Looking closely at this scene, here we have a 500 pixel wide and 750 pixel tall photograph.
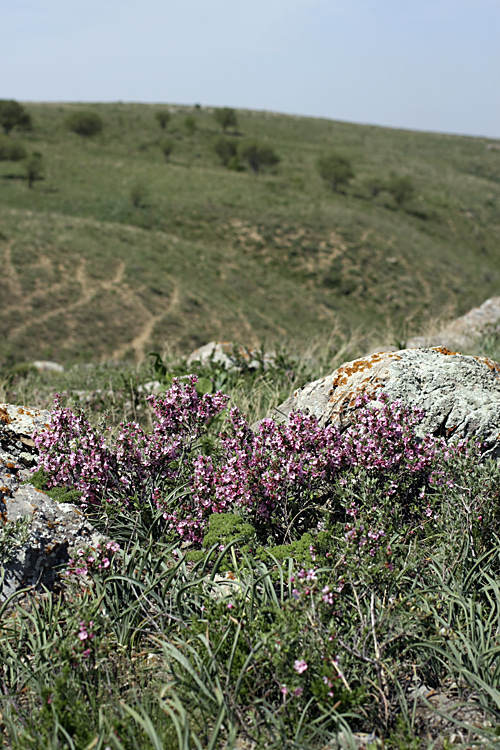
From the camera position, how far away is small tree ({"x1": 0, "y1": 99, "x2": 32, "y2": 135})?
5325cm

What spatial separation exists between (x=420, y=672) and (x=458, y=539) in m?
0.56

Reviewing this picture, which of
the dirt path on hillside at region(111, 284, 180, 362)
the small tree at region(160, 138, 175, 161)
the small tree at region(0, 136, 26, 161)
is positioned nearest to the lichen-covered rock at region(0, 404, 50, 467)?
the dirt path on hillside at region(111, 284, 180, 362)

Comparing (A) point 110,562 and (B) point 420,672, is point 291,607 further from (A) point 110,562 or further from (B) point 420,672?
(A) point 110,562

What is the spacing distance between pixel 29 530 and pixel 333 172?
56391 mm

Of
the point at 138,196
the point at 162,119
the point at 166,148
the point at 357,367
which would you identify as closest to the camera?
the point at 357,367

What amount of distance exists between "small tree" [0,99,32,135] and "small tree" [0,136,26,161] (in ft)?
28.5

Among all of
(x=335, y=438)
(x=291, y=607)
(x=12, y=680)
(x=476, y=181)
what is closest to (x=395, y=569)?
(x=291, y=607)

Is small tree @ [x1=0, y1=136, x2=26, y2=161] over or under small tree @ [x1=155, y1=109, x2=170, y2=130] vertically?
under

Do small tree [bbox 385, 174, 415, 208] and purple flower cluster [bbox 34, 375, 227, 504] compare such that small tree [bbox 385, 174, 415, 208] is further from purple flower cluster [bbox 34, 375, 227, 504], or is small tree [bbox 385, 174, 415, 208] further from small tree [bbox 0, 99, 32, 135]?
purple flower cluster [bbox 34, 375, 227, 504]

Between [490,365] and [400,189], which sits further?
[400,189]

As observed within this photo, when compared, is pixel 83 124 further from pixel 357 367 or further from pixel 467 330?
pixel 357 367

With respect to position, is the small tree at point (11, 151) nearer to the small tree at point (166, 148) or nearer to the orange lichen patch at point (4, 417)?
the small tree at point (166, 148)

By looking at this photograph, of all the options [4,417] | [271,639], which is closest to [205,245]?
[4,417]

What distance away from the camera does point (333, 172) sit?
2110 inches
